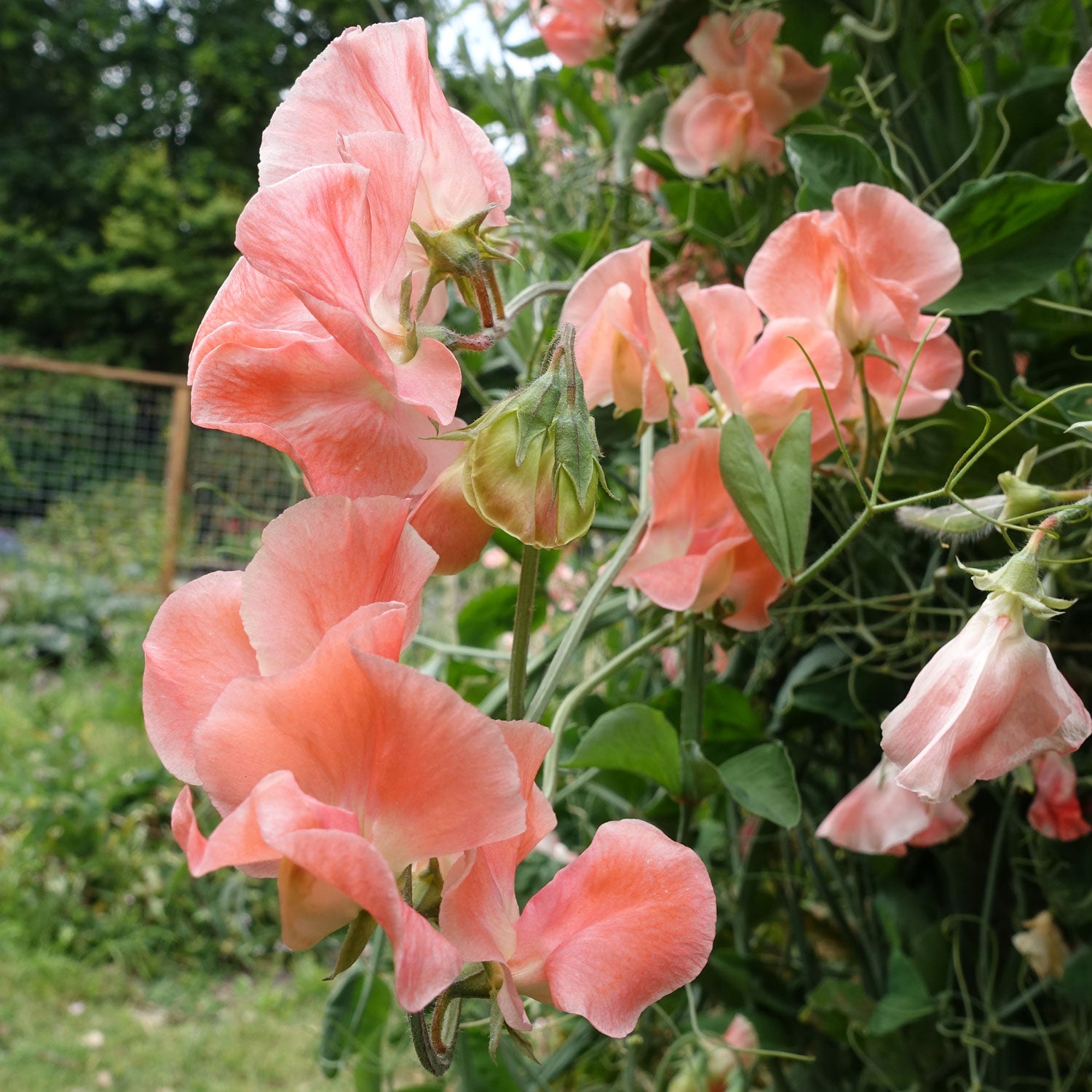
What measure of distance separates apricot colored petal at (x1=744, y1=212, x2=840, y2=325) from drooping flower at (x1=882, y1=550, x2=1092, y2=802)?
15 cm

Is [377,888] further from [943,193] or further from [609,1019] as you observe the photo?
[943,193]

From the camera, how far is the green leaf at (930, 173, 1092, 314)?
1.40ft

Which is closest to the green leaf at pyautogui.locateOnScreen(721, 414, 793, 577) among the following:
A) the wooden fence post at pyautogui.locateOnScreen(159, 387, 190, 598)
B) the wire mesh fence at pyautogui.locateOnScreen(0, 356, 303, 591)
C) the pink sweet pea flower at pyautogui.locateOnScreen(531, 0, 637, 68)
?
the pink sweet pea flower at pyautogui.locateOnScreen(531, 0, 637, 68)

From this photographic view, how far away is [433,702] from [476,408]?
1.26 ft

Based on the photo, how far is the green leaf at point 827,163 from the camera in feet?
1.38

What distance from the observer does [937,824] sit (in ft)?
1.65

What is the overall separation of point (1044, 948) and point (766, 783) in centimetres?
Answer: 28

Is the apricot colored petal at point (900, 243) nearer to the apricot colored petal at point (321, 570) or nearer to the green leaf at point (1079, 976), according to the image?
the apricot colored petal at point (321, 570)

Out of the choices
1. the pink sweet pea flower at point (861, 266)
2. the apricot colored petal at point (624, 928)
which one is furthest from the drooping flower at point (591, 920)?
the pink sweet pea flower at point (861, 266)

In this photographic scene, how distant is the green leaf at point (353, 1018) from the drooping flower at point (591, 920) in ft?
1.03

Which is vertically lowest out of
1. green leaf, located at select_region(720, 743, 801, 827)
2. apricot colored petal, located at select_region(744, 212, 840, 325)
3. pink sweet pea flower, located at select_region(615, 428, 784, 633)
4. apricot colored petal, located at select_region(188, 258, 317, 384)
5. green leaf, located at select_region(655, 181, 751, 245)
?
green leaf, located at select_region(720, 743, 801, 827)

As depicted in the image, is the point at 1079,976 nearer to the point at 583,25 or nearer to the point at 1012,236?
the point at 1012,236

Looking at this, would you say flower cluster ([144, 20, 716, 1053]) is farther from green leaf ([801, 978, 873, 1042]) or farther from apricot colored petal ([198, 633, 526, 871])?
green leaf ([801, 978, 873, 1042])

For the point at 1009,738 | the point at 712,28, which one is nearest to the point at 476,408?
the point at 712,28
